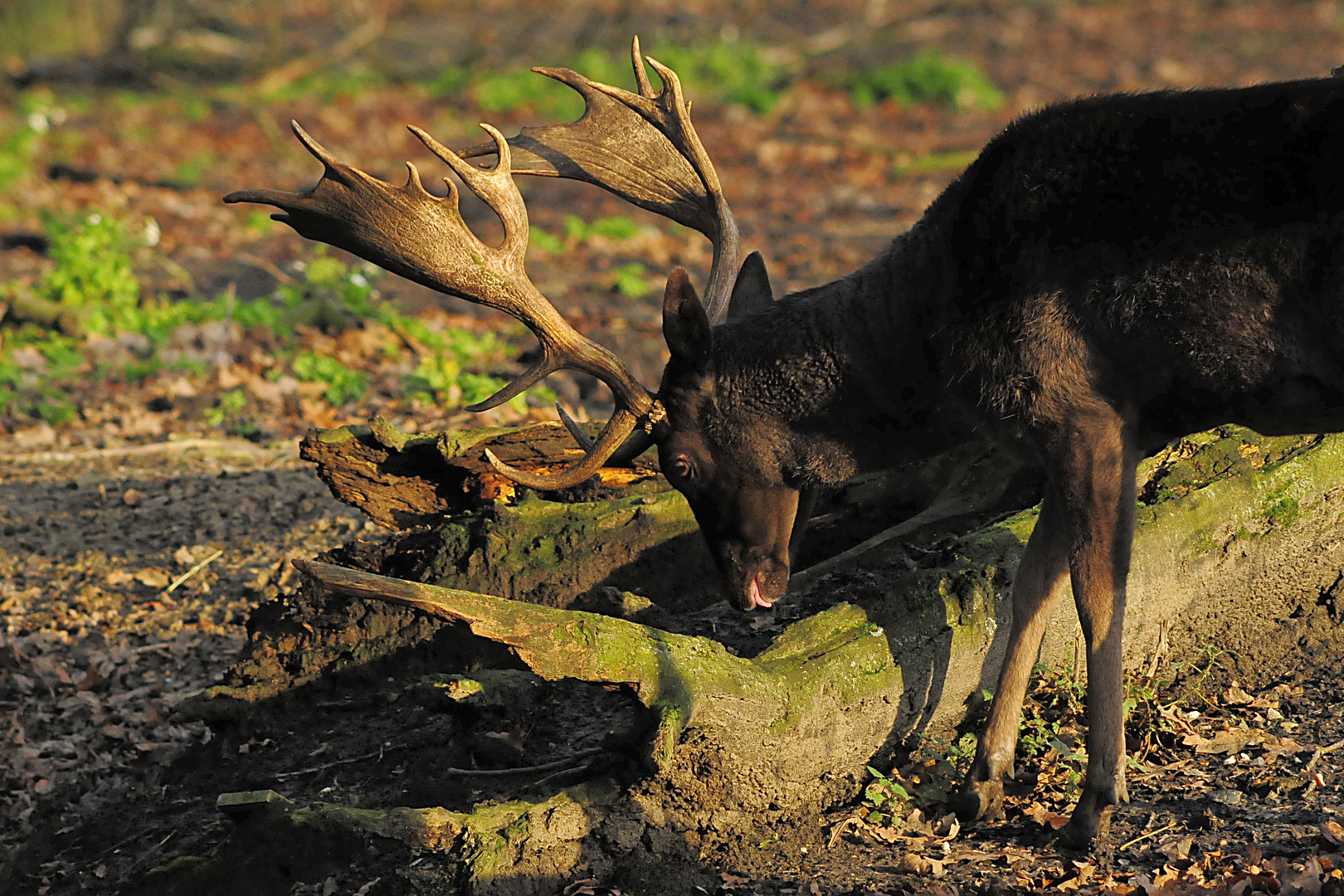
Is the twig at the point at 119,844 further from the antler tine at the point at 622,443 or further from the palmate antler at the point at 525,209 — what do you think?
the antler tine at the point at 622,443

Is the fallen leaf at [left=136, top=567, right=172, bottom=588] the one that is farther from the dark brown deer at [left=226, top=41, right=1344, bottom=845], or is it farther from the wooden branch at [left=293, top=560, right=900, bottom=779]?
the wooden branch at [left=293, top=560, right=900, bottom=779]

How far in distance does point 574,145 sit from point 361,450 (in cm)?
169

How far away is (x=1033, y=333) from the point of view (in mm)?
4547

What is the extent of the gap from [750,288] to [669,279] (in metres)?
0.95

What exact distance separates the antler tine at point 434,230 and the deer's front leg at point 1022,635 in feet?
6.49

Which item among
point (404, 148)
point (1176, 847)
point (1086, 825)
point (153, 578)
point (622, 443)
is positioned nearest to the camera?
point (1176, 847)

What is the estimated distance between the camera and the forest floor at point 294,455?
15.0ft

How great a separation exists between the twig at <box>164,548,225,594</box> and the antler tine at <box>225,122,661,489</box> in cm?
294

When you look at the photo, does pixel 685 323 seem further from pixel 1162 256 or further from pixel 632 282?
pixel 632 282

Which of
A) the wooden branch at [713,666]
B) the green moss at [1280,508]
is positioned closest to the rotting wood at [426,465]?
the wooden branch at [713,666]

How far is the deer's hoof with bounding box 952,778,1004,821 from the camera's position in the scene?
15.4ft

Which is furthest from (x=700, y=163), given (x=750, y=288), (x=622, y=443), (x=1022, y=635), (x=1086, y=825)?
(x=1086, y=825)

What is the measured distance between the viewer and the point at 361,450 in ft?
19.2

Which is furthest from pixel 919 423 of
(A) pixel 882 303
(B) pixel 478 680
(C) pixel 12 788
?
(C) pixel 12 788
